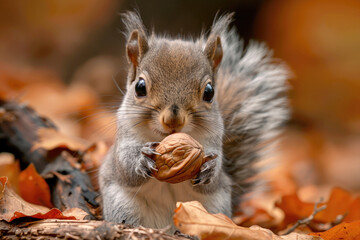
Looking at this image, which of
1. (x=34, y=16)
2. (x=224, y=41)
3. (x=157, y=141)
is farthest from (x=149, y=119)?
(x=34, y=16)

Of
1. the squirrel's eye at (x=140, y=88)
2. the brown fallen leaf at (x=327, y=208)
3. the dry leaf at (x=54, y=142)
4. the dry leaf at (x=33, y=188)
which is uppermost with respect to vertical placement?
the squirrel's eye at (x=140, y=88)

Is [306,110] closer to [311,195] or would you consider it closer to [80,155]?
[311,195]

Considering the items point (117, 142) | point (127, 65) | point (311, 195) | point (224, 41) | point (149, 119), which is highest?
point (224, 41)

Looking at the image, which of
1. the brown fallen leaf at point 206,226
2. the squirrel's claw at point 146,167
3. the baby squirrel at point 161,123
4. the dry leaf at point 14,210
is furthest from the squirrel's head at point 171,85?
the dry leaf at point 14,210

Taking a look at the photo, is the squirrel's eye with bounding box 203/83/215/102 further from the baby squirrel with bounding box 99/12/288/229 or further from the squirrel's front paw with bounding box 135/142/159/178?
the squirrel's front paw with bounding box 135/142/159/178

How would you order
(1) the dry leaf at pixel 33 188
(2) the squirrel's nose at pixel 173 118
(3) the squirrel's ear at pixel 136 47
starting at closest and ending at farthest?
(2) the squirrel's nose at pixel 173 118
(3) the squirrel's ear at pixel 136 47
(1) the dry leaf at pixel 33 188

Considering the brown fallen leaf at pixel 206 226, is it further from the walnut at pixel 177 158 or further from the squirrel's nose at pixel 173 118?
the squirrel's nose at pixel 173 118
